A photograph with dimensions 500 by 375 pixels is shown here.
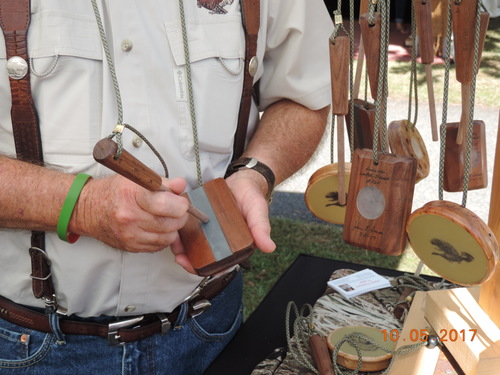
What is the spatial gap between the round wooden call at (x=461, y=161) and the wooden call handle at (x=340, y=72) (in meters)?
0.26

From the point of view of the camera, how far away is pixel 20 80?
1033 mm

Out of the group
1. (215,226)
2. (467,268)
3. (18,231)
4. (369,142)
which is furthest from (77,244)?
(467,268)

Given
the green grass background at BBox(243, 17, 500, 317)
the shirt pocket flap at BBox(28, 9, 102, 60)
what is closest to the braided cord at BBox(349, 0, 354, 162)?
the shirt pocket flap at BBox(28, 9, 102, 60)

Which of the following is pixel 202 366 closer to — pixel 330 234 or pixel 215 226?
pixel 215 226

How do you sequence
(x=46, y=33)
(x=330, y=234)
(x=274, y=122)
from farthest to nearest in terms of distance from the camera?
(x=330, y=234), (x=274, y=122), (x=46, y=33)

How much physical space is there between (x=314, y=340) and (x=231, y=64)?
0.58 m

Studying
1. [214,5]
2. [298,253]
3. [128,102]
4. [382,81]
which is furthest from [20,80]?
[298,253]

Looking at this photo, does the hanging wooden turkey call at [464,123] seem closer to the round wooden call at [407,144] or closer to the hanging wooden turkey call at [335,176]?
the round wooden call at [407,144]

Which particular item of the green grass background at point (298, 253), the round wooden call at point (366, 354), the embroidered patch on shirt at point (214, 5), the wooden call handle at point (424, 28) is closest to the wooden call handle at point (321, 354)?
the round wooden call at point (366, 354)

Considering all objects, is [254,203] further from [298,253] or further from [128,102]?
[298,253]

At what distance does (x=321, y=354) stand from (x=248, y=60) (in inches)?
24.0

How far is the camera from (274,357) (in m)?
1.24

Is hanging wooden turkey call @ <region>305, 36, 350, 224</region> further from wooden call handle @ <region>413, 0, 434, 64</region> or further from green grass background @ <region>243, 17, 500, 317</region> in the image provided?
green grass background @ <region>243, 17, 500, 317</region>

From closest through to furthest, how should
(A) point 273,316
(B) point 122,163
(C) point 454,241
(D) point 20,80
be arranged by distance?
(B) point 122,163
(C) point 454,241
(D) point 20,80
(A) point 273,316
